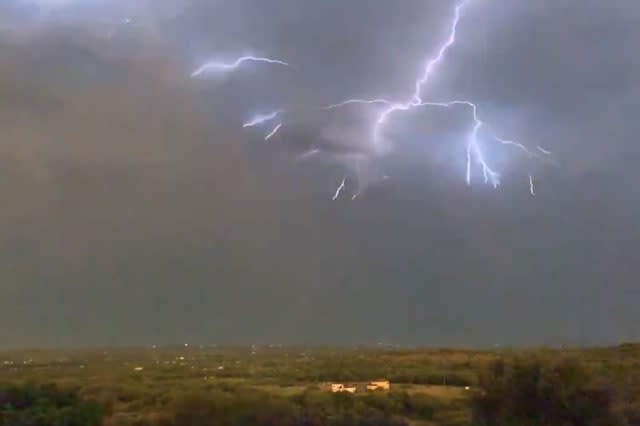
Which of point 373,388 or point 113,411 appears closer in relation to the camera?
point 113,411

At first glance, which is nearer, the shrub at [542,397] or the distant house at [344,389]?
the shrub at [542,397]

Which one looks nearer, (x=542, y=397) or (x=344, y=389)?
(x=542, y=397)

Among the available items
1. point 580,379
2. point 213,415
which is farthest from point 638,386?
point 213,415

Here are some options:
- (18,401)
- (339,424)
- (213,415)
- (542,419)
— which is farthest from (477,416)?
(18,401)

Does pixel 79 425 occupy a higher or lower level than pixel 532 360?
lower

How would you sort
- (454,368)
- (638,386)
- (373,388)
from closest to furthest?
1. (638,386)
2. (373,388)
3. (454,368)

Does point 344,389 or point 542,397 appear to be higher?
point 542,397

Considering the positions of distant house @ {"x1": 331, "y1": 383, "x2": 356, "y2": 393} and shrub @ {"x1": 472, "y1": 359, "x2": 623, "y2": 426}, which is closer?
shrub @ {"x1": 472, "y1": 359, "x2": 623, "y2": 426}

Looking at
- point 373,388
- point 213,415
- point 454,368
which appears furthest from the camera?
point 454,368

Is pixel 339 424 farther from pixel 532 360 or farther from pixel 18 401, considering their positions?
pixel 18 401
